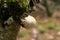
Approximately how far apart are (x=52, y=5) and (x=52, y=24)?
3.47 ft

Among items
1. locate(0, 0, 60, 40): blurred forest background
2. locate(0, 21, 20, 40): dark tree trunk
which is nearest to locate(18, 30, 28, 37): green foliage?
locate(0, 0, 60, 40): blurred forest background

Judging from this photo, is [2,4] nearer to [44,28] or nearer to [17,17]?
[17,17]

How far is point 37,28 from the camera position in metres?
4.31

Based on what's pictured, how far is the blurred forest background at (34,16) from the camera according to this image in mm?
743

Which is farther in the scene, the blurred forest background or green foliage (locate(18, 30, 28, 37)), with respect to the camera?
green foliage (locate(18, 30, 28, 37))

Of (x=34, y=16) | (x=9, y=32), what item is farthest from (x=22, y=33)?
(x=9, y=32)

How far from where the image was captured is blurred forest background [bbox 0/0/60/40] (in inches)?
29.2

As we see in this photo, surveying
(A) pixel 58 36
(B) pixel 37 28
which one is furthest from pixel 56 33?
(B) pixel 37 28

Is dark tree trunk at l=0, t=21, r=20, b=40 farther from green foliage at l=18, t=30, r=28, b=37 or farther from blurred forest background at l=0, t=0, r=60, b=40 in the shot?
green foliage at l=18, t=30, r=28, b=37

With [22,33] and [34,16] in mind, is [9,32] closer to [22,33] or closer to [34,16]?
[34,16]

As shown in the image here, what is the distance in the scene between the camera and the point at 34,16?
345 centimetres

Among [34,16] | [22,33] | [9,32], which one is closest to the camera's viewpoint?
[9,32]

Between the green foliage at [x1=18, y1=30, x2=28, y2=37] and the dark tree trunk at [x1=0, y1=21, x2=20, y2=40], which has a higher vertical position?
the green foliage at [x1=18, y1=30, x2=28, y2=37]

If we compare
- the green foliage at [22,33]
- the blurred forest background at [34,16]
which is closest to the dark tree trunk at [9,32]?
the blurred forest background at [34,16]
